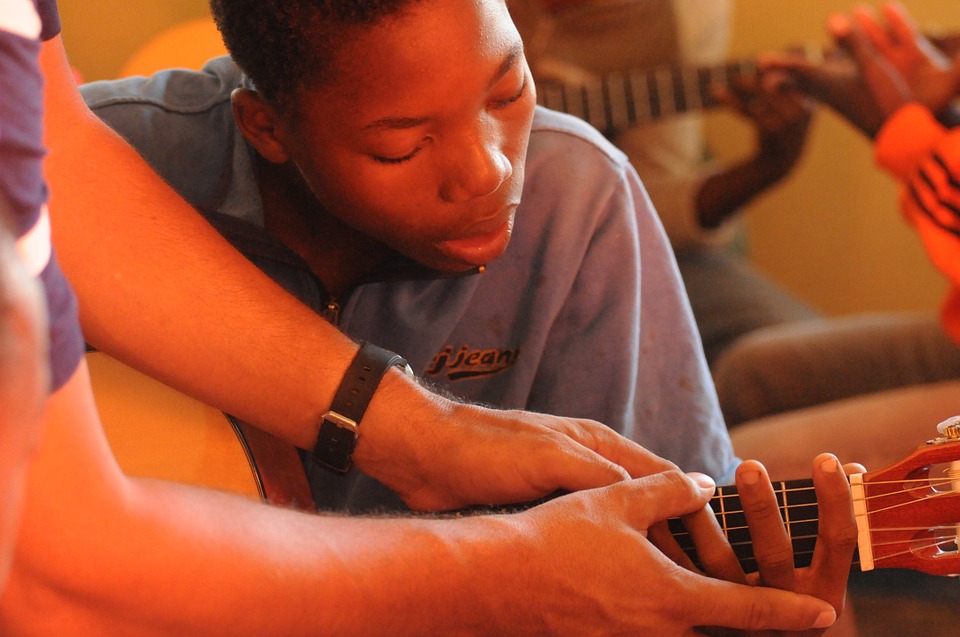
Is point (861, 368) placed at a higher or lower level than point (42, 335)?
lower

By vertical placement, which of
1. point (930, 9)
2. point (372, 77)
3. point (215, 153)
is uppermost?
point (372, 77)

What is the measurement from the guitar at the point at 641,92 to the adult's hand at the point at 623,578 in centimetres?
133

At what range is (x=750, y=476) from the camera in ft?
2.49

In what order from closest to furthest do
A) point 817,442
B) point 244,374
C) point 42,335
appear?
point 42,335
point 244,374
point 817,442

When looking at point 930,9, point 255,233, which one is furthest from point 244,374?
point 930,9

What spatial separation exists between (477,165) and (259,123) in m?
0.24

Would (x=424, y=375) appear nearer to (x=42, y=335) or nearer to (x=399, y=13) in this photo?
(x=399, y=13)

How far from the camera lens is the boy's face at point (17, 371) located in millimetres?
402

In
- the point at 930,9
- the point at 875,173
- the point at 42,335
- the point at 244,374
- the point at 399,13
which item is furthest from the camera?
the point at 875,173

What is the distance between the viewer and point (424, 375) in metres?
1.03

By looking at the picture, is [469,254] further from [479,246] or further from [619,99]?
[619,99]

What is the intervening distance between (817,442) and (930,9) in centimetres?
133

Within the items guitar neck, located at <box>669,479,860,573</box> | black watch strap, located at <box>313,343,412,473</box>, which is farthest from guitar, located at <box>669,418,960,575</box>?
black watch strap, located at <box>313,343,412,473</box>

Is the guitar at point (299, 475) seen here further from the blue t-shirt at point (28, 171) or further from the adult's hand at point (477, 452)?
the blue t-shirt at point (28, 171)
